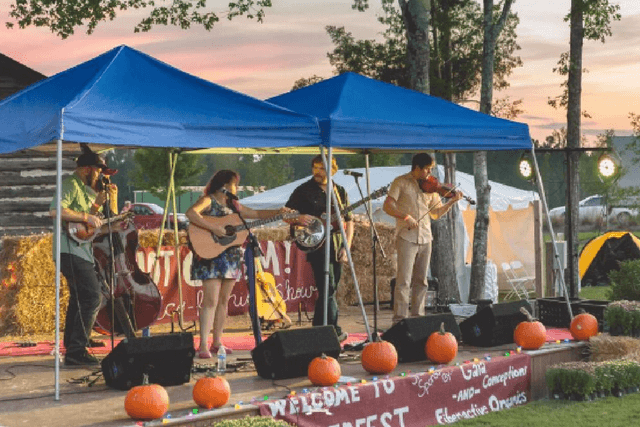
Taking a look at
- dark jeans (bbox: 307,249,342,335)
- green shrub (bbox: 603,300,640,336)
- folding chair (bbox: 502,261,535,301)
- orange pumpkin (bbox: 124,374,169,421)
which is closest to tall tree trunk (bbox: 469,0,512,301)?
folding chair (bbox: 502,261,535,301)

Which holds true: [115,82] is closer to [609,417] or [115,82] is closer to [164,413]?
[164,413]

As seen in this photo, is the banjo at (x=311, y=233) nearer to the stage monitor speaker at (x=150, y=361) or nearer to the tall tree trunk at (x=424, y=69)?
the stage monitor speaker at (x=150, y=361)

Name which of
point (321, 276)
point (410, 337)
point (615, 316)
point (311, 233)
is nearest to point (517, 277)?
point (615, 316)

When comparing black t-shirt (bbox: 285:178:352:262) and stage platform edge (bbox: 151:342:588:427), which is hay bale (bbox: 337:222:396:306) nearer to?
black t-shirt (bbox: 285:178:352:262)

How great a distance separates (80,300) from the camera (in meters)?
8.35

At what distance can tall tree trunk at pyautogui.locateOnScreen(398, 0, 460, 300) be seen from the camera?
1430 centimetres

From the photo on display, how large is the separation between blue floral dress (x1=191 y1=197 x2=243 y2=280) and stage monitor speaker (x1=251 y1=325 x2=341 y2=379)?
101 centimetres

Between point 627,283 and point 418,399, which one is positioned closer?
point 418,399

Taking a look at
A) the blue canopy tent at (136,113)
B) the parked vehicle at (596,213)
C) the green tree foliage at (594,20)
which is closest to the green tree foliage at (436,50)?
the green tree foliage at (594,20)

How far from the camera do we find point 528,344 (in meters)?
9.02

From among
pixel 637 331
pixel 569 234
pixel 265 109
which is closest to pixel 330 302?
pixel 265 109

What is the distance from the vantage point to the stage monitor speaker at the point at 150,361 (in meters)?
7.07

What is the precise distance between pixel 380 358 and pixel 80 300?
281cm

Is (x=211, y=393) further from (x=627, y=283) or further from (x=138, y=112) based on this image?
(x=627, y=283)
